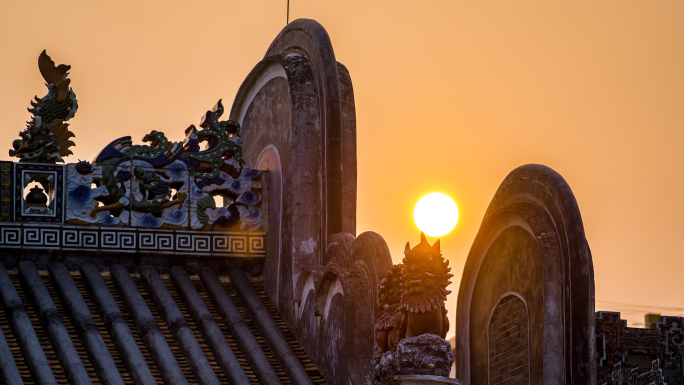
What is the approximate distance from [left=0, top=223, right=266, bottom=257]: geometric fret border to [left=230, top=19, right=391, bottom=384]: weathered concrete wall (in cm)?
39

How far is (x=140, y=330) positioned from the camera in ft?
56.7

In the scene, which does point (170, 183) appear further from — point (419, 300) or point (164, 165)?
point (419, 300)

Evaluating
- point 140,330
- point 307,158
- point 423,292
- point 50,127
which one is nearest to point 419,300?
point 423,292

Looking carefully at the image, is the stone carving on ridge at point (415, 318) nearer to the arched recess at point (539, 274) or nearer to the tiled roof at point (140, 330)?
the arched recess at point (539, 274)

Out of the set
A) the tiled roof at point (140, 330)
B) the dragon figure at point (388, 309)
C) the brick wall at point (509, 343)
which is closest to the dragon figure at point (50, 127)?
the tiled roof at point (140, 330)

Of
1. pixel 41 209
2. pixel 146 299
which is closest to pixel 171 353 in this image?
pixel 146 299

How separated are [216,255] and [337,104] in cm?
247

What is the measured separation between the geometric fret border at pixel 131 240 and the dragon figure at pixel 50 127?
93cm

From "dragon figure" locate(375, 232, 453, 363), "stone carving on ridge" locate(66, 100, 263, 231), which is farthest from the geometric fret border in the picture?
"dragon figure" locate(375, 232, 453, 363)

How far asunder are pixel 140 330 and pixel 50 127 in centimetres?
308

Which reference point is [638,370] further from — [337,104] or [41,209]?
[41,209]

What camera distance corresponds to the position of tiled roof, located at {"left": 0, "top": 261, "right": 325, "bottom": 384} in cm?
1630

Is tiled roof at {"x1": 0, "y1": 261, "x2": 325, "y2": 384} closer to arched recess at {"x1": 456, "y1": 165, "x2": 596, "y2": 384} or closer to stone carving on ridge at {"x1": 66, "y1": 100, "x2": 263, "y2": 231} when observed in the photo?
stone carving on ridge at {"x1": 66, "y1": 100, "x2": 263, "y2": 231}

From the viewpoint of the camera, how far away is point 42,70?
19047mm
